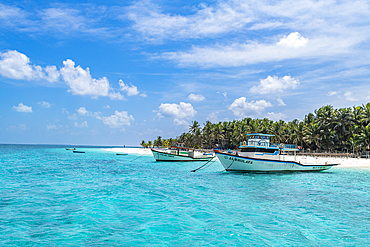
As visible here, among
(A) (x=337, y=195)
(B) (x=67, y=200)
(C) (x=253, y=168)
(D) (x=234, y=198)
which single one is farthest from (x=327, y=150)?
(B) (x=67, y=200)

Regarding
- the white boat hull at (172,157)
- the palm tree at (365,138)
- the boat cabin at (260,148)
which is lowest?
the white boat hull at (172,157)

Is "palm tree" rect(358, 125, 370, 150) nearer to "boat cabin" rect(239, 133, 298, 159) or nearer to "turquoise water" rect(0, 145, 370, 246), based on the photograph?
"boat cabin" rect(239, 133, 298, 159)

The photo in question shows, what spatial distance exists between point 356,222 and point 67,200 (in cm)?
1639

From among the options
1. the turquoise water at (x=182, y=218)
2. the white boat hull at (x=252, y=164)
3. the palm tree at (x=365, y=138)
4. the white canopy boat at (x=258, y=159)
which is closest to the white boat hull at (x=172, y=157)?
the white canopy boat at (x=258, y=159)

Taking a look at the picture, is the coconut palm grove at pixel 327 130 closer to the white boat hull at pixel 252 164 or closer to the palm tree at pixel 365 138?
the palm tree at pixel 365 138

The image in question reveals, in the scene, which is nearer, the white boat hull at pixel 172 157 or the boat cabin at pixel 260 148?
the boat cabin at pixel 260 148

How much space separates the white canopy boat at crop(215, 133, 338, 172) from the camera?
101 ft

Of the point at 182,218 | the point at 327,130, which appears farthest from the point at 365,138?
the point at 182,218

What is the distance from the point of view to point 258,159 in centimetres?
3058

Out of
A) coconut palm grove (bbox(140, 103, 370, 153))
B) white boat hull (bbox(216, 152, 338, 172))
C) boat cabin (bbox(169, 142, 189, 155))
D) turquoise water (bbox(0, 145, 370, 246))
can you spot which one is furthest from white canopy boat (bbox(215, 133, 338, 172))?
coconut palm grove (bbox(140, 103, 370, 153))

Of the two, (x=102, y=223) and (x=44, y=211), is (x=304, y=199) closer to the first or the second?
(x=102, y=223)

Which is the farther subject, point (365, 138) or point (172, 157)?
point (172, 157)

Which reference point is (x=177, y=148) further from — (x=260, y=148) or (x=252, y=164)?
(x=252, y=164)

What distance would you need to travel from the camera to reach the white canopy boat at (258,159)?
30766 millimetres
